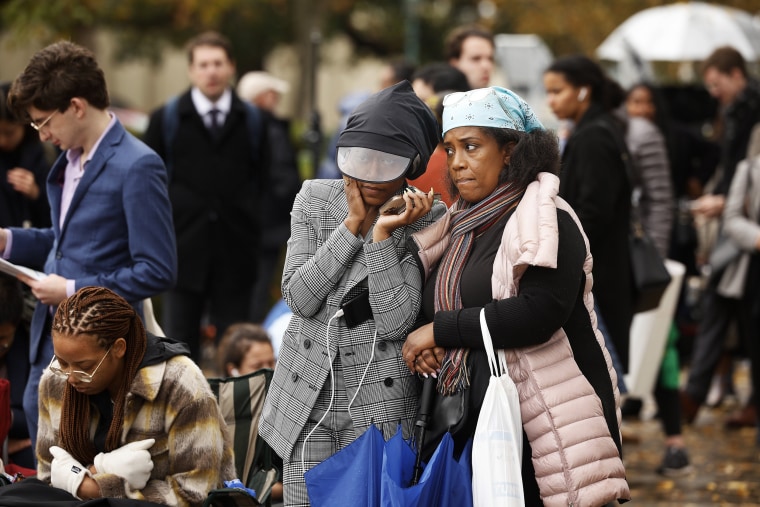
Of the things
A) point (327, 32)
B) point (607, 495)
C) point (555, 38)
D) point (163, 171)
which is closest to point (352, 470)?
point (607, 495)

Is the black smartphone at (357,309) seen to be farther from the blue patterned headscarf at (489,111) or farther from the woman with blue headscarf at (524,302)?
the blue patterned headscarf at (489,111)

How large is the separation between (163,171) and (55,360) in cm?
99

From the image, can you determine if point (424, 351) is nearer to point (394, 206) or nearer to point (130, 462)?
point (394, 206)

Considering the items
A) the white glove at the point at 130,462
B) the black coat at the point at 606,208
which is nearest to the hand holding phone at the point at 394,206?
the white glove at the point at 130,462

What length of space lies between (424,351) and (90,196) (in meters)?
1.72

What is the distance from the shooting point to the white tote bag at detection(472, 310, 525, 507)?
3.90m

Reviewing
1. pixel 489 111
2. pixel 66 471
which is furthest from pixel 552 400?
pixel 66 471

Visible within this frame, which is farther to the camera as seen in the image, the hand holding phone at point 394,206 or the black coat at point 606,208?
the black coat at point 606,208

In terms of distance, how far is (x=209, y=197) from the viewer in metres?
7.82

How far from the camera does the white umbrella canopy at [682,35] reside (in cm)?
1404

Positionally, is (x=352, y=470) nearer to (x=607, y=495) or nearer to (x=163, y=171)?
(x=607, y=495)

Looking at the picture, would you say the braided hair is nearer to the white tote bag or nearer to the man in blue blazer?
the man in blue blazer

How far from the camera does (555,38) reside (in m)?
31.9

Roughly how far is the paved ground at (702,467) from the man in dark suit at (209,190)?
9.06ft
